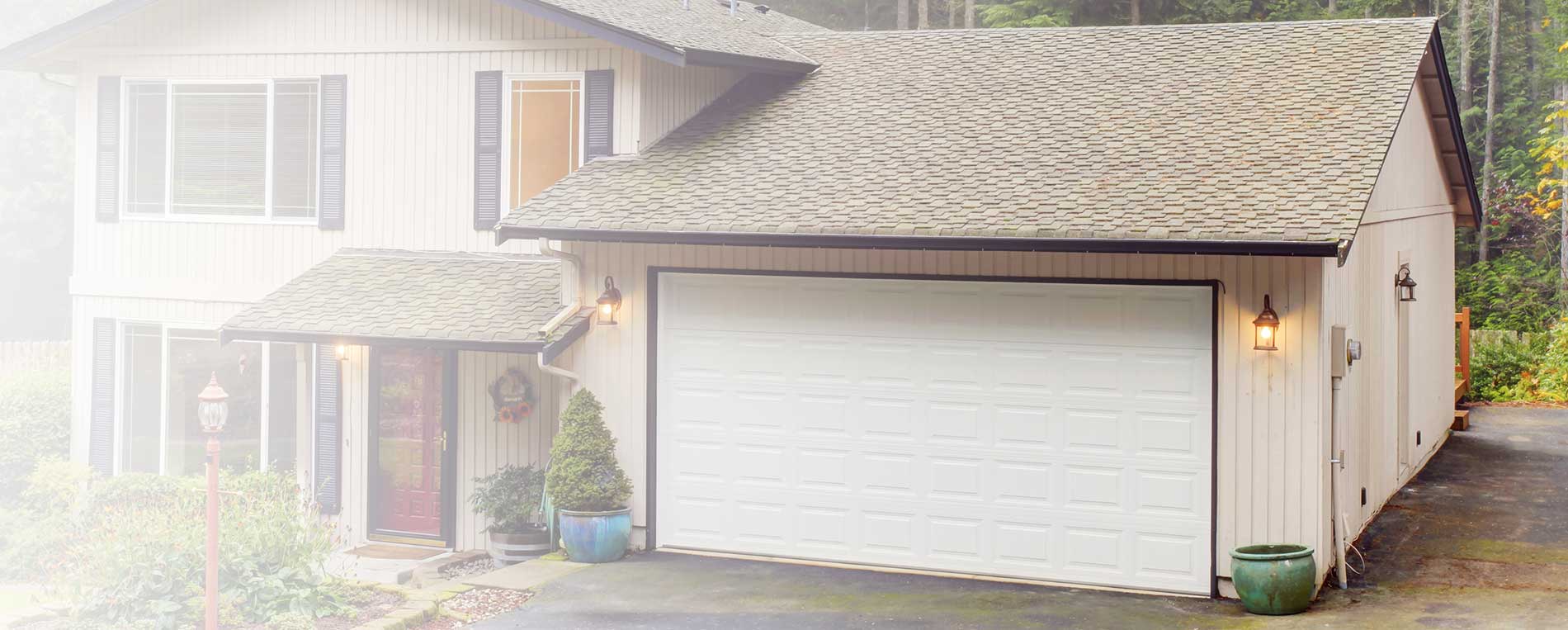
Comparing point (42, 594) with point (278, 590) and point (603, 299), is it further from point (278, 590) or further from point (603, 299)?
point (603, 299)

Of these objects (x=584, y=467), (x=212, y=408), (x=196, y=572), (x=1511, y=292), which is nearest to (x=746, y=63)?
(x=584, y=467)

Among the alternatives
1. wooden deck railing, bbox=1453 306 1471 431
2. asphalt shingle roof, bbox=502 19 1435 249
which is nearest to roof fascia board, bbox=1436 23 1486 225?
asphalt shingle roof, bbox=502 19 1435 249

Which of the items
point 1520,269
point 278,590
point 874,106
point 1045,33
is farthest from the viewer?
point 1520,269

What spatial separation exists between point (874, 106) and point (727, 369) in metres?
3.17

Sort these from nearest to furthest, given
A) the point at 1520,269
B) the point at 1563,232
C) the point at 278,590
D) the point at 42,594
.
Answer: the point at 278,590, the point at 42,594, the point at 1563,232, the point at 1520,269

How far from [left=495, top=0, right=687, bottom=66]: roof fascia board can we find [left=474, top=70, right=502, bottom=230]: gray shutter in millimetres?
865

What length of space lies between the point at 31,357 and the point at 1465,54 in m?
28.9

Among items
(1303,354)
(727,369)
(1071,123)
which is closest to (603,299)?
(727,369)

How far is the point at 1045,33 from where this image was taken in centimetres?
1566

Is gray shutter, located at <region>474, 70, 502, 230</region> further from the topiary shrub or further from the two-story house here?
the topiary shrub

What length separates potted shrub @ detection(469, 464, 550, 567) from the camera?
1305 centimetres

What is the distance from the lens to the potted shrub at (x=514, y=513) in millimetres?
13055

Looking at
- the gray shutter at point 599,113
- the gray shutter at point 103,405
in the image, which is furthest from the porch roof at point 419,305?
the gray shutter at point 103,405

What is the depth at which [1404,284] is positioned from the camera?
584 inches
